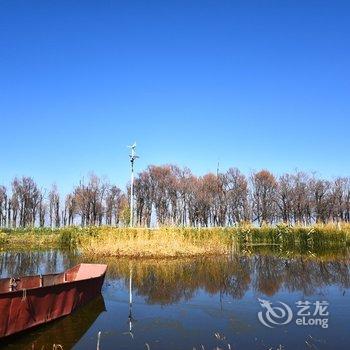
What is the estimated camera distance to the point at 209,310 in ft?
32.4

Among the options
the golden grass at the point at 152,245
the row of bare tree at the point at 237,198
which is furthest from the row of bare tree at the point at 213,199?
the golden grass at the point at 152,245

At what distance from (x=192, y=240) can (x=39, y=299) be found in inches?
595

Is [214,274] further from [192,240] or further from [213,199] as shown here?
[213,199]

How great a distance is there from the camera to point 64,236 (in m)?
31.3

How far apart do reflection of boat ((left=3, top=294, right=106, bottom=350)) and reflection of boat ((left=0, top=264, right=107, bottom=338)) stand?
0.14 metres

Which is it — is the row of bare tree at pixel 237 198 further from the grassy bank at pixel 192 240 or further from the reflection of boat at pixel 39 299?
the reflection of boat at pixel 39 299

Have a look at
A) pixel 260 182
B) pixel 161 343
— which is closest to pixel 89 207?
pixel 260 182

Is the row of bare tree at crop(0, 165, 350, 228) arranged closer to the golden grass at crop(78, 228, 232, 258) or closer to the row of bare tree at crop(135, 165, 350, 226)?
the row of bare tree at crop(135, 165, 350, 226)

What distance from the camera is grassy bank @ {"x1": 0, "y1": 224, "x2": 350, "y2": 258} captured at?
20.1 meters

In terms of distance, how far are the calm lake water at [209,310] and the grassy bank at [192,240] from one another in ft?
9.10

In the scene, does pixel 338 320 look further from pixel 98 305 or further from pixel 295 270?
pixel 295 270

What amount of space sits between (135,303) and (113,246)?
31.3 ft

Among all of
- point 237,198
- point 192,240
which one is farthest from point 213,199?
point 192,240

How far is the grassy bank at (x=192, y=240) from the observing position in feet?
66.1
